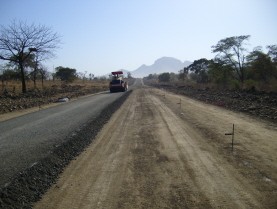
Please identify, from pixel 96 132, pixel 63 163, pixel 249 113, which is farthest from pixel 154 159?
pixel 249 113

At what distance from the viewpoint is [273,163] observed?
7.91m

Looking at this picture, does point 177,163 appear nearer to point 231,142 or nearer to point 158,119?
point 231,142

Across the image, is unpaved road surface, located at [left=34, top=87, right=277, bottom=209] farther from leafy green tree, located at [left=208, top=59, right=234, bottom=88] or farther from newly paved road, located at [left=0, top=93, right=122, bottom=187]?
leafy green tree, located at [left=208, top=59, right=234, bottom=88]

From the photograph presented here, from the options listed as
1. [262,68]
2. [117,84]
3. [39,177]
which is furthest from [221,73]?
[39,177]

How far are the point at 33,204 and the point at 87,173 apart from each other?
5.86 ft

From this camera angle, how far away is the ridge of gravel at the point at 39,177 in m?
6.27

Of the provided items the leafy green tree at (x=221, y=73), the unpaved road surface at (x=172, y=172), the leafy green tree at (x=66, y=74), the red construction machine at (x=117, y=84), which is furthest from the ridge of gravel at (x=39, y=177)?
the leafy green tree at (x=66, y=74)

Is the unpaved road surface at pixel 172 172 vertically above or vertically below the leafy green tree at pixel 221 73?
below

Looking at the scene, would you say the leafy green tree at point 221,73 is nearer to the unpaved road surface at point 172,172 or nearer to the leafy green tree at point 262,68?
the leafy green tree at point 262,68

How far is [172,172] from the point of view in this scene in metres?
7.50

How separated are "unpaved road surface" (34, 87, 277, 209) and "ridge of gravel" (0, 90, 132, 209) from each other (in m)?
0.25

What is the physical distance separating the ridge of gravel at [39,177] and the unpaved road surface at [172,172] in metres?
0.25

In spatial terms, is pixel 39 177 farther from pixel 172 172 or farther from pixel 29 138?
pixel 29 138

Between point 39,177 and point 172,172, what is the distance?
128 inches
